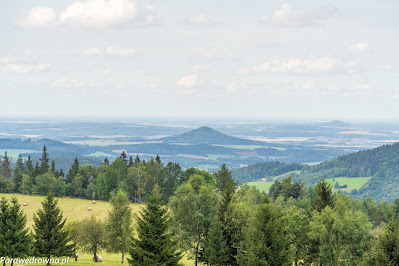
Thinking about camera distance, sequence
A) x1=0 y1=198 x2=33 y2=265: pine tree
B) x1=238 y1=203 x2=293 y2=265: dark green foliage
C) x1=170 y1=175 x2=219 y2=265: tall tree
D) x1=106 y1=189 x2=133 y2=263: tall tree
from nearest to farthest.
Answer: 1. x1=238 y1=203 x2=293 y2=265: dark green foliage
2. x1=0 y1=198 x2=33 y2=265: pine tree
3. x1=170 y1=175 x2=219 y2=265: tall tree
4. x1=106 y1=189 x2=133 y2=263: tall tree

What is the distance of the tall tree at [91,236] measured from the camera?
64875mm

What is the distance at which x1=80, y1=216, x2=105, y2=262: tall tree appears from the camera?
213 feet

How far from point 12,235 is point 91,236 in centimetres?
1722

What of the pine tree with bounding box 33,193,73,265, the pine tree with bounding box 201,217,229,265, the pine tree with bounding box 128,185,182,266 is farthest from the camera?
the pine tree with bounding box 201,217,229,265

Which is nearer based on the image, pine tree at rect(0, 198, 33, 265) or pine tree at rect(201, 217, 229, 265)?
pine tree at rect(0, 198, 33, 265)

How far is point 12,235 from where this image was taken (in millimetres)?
48938

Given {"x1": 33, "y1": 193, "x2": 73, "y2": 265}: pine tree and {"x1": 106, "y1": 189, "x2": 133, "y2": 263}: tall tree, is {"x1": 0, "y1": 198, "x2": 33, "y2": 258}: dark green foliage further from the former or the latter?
{"x1": 106, "y1": 189, "x2": 133, "y2": 263}: tall tree

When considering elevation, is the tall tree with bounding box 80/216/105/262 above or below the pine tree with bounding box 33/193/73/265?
below

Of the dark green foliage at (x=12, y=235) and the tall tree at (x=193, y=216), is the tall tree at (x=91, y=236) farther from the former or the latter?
the dark green foliage at (x=12, y=235)

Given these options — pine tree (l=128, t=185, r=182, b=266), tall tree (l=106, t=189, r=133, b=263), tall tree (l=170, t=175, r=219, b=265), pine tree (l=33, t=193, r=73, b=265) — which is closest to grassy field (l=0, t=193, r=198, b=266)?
tall tree (l=106, t=189, r=133, b=263)

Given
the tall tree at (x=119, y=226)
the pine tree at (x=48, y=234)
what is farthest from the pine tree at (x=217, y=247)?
the pine tree at (x=48, y=234)

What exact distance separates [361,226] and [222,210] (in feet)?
55.8

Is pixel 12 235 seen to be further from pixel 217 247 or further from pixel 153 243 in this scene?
pixel 217 247

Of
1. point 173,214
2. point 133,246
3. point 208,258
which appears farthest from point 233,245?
point 133,246
